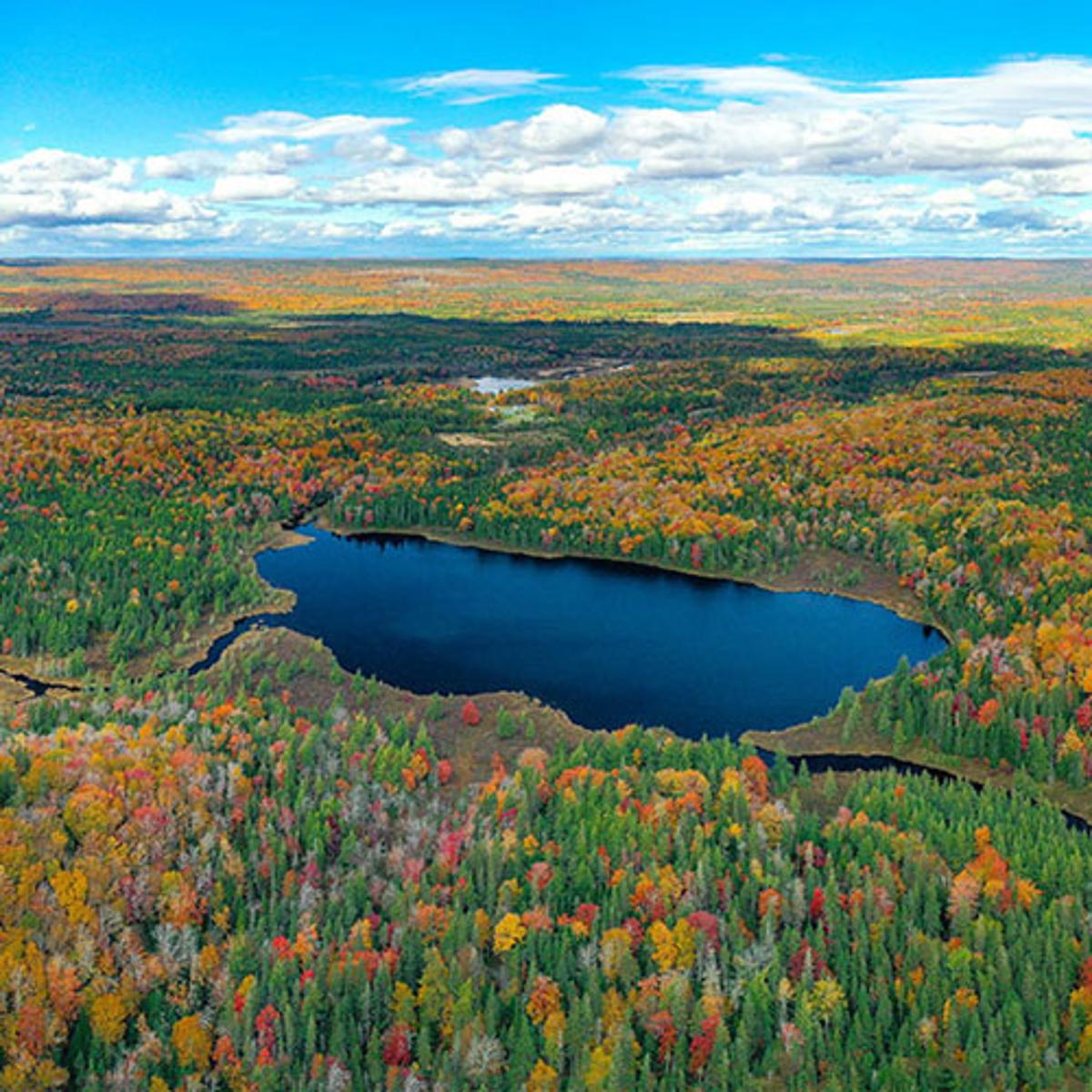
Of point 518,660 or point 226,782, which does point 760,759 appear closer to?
point 518,660

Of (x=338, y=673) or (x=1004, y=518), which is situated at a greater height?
(x=1004, y=518)

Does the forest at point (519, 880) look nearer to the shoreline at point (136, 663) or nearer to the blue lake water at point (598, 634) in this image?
the shoreline at point (136, 663)

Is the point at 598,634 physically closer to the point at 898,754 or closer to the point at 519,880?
the point at 898,754

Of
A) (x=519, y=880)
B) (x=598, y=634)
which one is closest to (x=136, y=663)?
(x=598, y=634)

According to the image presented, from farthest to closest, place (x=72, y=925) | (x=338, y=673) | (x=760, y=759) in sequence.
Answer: (x=338, y=673) → (x=760, y=759) → (x=72, y=925)

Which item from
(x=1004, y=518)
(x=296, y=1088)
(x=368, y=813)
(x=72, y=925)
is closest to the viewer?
(x=296, y=1088)

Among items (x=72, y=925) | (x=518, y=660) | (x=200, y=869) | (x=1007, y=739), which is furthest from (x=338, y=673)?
(x=1007, y=739)

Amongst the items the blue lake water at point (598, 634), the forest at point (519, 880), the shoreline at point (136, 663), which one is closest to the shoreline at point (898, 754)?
the forest at point (519, 880)

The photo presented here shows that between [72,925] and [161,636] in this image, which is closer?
[72,925]

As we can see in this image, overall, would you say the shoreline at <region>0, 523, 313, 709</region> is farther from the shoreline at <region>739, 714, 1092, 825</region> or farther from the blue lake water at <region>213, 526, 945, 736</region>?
the shoreline at <region>739, 714, 1092, 825</region>
